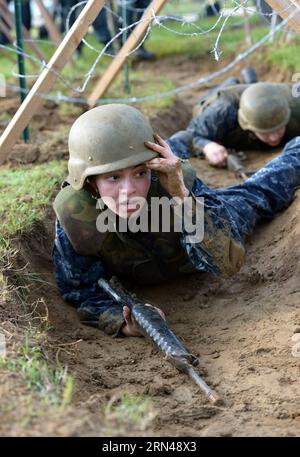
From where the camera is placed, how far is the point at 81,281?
4.25m

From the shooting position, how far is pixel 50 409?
94.5 inches

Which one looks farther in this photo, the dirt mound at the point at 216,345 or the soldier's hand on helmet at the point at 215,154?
the soldier's hand on helmet at the point at 215,154

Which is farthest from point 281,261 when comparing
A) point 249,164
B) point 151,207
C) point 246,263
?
point 249,164

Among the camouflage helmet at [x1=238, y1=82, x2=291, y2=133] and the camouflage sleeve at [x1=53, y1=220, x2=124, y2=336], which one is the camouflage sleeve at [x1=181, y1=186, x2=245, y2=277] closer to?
the camouflage sleeve at [x1=53, y1=220, x2=124, y2=336]

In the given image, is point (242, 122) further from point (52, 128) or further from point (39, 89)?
point (39, 89)

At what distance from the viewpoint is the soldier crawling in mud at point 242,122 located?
6316mm

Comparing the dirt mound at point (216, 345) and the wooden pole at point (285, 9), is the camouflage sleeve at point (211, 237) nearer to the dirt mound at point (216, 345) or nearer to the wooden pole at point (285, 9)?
the dirt mound at point (216, 345)

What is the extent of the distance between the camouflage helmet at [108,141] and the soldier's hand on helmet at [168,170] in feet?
0.13

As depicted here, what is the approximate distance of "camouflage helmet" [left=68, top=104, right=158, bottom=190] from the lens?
Result: 3.73 meters

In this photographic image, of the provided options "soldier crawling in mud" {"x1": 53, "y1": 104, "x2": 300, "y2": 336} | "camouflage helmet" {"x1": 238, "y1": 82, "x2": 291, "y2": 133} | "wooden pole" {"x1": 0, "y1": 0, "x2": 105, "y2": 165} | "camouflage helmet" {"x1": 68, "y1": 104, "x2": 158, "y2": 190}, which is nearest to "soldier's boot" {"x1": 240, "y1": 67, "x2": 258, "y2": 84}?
"camouflage helmet" {"x1": 238, "y1": 82, "x2": 291, "y2": 133}

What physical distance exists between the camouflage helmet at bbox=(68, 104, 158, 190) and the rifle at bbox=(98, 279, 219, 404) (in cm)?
66

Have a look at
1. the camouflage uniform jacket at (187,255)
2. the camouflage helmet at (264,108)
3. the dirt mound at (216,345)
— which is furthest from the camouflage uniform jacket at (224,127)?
the camouflage uniform jacket at (187,255)
